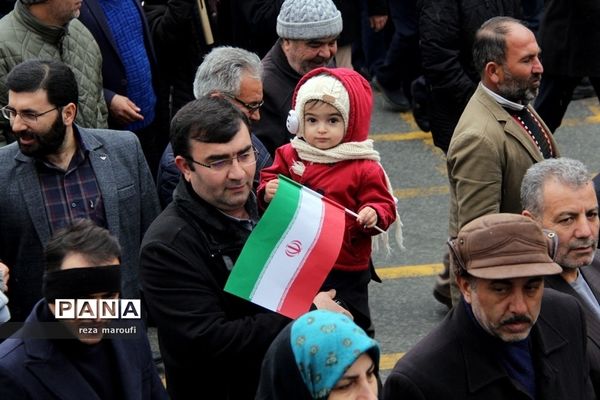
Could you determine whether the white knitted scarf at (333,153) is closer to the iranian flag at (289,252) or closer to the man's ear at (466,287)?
the iranian flag at (289,252)

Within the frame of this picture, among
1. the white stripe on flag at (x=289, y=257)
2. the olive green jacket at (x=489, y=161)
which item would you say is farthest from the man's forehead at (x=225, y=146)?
the olive green jacket at (x=489, y=161)

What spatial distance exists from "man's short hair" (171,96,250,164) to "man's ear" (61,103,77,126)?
1.03m

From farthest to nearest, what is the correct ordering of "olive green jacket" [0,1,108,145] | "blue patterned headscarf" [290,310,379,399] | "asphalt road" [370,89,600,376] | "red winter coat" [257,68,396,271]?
"asphalt road" [370,89,600,376] → "olive green jacket" [0,1,108,145] → "red winter coat" [257,68,396,271] → "blue patterned headscarf" [290,310,379,399]

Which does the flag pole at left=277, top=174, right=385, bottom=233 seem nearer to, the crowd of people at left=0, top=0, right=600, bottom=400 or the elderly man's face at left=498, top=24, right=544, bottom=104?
the crowd of people at left=0, top=0, right=600, bottom=400

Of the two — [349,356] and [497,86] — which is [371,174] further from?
[349,356]

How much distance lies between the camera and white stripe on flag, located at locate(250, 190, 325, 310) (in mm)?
5004

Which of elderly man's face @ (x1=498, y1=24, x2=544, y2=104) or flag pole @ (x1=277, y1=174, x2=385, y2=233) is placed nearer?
flag pole @ (x1=277, y1=174, x2=385, y2=233)

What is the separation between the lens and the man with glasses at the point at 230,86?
6.20m

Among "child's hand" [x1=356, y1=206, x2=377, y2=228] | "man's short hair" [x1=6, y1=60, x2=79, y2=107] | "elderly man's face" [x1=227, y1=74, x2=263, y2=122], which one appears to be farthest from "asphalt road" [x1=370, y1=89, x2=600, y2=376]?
"man's short hair" [x1=6, y1=60, x2=79, y2=107]

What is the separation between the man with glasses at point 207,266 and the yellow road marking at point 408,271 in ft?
12.0

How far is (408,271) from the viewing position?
8.90 m

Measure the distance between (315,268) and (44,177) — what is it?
4.93 feet

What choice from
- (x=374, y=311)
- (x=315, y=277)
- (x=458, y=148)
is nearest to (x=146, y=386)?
(x=315, y=277)
